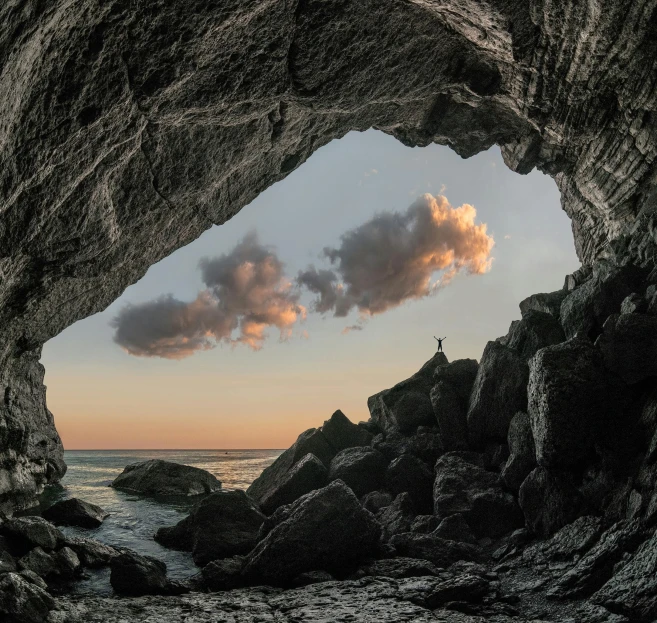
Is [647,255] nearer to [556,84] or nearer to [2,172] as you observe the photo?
[556,84]

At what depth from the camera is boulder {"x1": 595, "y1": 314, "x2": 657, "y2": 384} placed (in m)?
12.7

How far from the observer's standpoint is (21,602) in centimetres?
913

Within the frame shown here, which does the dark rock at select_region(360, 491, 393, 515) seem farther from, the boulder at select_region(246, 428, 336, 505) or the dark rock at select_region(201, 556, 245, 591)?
the dark rock at select_region(201, 556, 245, 591)

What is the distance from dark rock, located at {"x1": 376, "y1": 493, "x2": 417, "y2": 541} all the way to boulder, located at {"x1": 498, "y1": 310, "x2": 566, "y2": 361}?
24.1 ft

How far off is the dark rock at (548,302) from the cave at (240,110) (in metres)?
2.82

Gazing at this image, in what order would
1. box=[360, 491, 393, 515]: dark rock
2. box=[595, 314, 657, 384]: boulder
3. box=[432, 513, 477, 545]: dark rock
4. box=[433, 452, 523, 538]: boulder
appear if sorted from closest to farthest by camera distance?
box=[595, 314, 657, 384]: boulder < box=[432, 513, 477, 545]: dark rock < box=[433, 452, 523, 538]: boulder < box=[360, 491, 393, 515]: dark rock

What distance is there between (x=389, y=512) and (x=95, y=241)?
13.9m

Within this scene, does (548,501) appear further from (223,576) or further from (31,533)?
(31,533)

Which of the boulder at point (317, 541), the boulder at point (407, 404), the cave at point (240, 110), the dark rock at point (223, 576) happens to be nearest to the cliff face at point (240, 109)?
the cave at point (240, 110)

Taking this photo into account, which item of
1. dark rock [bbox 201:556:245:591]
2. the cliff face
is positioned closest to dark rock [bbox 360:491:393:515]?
dark rock [bbox 201:556:245:591]

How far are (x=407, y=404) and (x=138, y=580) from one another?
566 inches

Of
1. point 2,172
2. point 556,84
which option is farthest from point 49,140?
point 556,84

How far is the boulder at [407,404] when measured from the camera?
870 inches

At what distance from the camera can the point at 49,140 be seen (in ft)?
34.6
